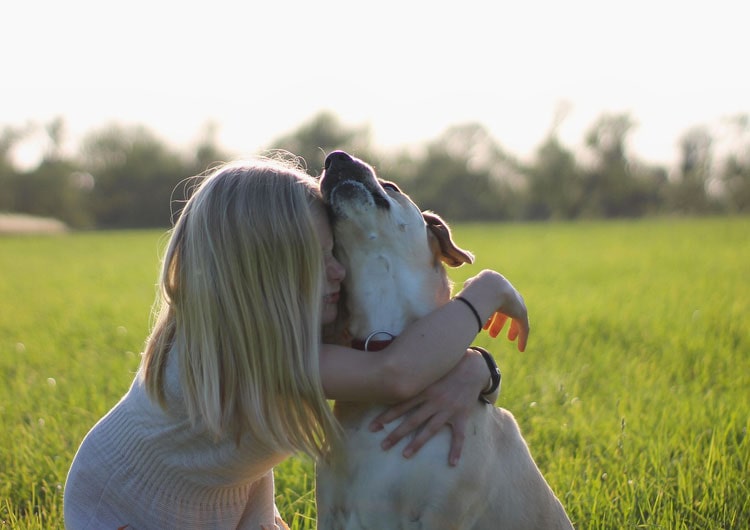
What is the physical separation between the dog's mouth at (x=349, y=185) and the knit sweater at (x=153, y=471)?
0.64 meters

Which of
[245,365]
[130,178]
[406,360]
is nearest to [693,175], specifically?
[130,178]

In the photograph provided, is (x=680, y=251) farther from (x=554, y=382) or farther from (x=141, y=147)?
(x=141, y=147)

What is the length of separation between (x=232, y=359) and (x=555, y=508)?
98cm

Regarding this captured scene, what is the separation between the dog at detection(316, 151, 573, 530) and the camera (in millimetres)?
1787

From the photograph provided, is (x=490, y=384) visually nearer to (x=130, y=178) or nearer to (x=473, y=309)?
(x=473, y=309)

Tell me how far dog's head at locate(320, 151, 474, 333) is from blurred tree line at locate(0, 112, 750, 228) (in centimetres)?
2691

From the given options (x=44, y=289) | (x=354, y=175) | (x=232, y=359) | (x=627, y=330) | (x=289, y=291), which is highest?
(x=354, y=175)

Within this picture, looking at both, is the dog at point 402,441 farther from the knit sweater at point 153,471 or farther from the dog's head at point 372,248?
the knit sweater at point 153,471

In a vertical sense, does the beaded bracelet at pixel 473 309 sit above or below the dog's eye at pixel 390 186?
below

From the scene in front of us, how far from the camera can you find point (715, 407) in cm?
334

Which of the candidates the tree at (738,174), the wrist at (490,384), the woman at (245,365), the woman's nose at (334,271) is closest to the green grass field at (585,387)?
the woman at (245,365)

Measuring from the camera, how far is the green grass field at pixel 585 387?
8.15ft

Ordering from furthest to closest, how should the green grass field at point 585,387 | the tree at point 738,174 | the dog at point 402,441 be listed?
1. the tree at point 738,174
2. the green grass field at point 585,387
3. the dog at point 402,441

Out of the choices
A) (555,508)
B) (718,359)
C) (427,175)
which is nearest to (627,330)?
(718,359)
